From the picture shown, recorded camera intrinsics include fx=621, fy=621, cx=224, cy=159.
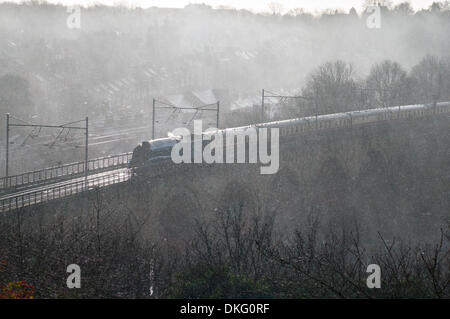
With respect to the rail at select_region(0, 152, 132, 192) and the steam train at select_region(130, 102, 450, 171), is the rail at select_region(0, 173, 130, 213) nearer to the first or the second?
the rail at select_region(0, 152, 132, 192)

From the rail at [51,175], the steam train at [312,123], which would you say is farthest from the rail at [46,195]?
the steam train at [312,123]

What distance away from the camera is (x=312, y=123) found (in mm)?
29562

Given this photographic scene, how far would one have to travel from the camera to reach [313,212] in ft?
73.2

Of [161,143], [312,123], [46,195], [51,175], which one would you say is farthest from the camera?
Answer: [312,123]

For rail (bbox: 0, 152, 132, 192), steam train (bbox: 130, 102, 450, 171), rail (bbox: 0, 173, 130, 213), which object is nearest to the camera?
rail (bbox: 0, 173, 130, 213)

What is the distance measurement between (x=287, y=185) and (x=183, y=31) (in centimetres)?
3653

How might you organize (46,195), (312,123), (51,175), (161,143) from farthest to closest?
(312,123) < (161,143) < (51,175) < (46,195)

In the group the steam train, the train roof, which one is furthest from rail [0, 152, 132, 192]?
the train roof

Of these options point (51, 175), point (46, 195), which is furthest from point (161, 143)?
point (46, 195)

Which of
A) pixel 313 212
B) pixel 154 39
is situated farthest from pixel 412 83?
pixel 313 212

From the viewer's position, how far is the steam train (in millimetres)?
21500

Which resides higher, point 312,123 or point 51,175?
point 312,123

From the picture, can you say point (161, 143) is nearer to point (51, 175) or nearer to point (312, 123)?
point (51, 175)
